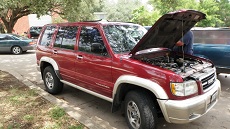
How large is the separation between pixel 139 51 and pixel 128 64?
0.53 m

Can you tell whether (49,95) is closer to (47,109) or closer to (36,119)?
(47,109)

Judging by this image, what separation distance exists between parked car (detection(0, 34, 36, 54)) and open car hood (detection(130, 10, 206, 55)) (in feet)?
39.3

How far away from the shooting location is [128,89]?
3834 millimetres

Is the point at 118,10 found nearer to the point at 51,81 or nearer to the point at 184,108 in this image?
the point at 51,81

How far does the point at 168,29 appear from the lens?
400cm

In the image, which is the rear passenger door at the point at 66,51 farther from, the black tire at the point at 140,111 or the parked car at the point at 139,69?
the black tire at the point at 140,111

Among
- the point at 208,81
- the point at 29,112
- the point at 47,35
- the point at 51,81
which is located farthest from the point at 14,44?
the point at 208,81

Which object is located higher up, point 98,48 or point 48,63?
point 98,48

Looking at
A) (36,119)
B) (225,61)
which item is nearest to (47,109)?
(36,119)

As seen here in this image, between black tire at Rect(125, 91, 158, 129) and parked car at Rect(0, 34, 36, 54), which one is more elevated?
parked car at Rect(0, 34, 36, 54)

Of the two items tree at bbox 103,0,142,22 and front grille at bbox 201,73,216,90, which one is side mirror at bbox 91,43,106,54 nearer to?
front grille at bbox 201,73,216,90

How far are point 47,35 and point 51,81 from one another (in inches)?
49.0

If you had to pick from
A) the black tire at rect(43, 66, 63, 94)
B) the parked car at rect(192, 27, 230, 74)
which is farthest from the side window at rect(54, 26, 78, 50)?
the parked car at rect(192, 27, 230, 74)

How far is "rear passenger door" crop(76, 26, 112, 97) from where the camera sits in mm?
3980
